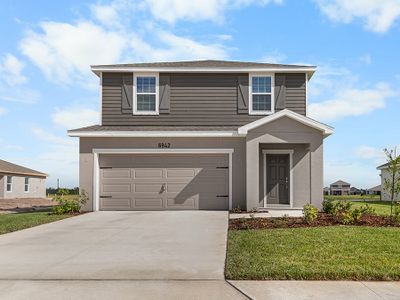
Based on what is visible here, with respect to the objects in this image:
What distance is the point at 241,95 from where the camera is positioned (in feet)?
60.0

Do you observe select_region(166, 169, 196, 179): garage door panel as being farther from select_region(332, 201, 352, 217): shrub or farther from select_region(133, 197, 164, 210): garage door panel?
select_region(332, 201, 352, 217): shrub

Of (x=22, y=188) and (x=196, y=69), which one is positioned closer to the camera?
(x=196, y=69)

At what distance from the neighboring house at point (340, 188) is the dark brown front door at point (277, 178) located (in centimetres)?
4090

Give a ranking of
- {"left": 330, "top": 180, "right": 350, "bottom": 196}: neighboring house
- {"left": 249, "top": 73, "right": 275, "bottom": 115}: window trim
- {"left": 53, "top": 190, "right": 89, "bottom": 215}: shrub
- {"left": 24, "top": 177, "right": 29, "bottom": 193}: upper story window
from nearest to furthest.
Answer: {"left": 53, "top": 190, "right": 89, "bottom": 215}: shrub → {"left": 249, "top": 73, "right": 275, "bottom": 115}: window trim → {"left": 24, "top": 177, "right": 29, "bottom": 193}: upper story window → {"left": 330, "top": 180, "right": 350, "bottom": 196}: neighboring house

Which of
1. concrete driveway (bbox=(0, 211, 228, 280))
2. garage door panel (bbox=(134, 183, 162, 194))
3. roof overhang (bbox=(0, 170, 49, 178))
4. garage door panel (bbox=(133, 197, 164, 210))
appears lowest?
concrete driveway (bbox=(0, 211, 228, 280))

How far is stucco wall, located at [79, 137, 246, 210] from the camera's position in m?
16.9

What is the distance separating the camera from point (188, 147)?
55.6 ft

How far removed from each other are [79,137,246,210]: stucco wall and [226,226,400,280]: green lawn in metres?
5.89

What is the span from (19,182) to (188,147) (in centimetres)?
2200

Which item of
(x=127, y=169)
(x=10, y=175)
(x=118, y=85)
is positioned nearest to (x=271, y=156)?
(x=127, y=169)

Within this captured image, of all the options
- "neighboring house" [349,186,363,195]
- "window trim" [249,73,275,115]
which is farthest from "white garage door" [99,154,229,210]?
"neighboring house" [349,186,363,195]

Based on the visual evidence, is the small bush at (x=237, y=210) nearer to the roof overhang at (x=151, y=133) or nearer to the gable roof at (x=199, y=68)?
the roof overhang at (x=151, y=133)

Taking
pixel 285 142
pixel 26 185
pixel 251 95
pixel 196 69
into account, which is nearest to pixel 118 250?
pixel 285 142

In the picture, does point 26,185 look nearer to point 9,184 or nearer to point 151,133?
point 9,184
